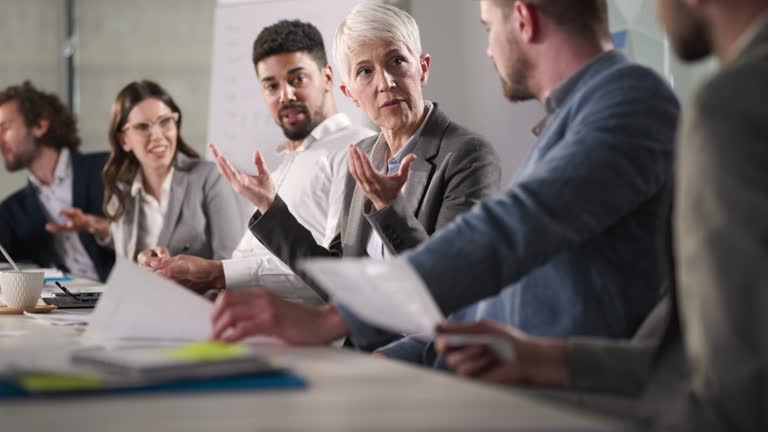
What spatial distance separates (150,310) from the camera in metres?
1.52

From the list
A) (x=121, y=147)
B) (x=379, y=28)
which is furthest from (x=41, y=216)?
(x=379, y=28)

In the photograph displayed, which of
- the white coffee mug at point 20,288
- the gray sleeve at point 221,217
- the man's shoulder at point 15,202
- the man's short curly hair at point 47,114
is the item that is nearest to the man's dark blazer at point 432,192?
the white coffee mug at point 20,288

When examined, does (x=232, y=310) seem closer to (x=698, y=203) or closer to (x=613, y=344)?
(x=613, y=344)

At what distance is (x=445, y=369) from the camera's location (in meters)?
1.85

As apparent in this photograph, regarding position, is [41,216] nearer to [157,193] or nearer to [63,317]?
[157,193]

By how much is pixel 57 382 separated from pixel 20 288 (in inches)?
53.6

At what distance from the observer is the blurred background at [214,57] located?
312 cm

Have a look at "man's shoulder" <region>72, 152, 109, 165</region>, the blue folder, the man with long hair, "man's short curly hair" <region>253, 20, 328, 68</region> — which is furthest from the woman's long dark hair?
the blue folder

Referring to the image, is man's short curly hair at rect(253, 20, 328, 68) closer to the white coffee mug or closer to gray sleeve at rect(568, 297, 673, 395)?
the white coffee mug

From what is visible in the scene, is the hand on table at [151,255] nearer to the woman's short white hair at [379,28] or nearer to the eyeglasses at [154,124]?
the eyeglasses at [154,124]

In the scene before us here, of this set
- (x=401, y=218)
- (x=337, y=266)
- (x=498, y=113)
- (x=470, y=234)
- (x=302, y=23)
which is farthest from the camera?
(x=302, y=23)

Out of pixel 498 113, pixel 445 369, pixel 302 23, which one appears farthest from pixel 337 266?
pixel 302 23

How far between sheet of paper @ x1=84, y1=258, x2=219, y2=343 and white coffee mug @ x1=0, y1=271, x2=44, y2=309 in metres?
0.87

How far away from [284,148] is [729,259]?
312 centimetres
